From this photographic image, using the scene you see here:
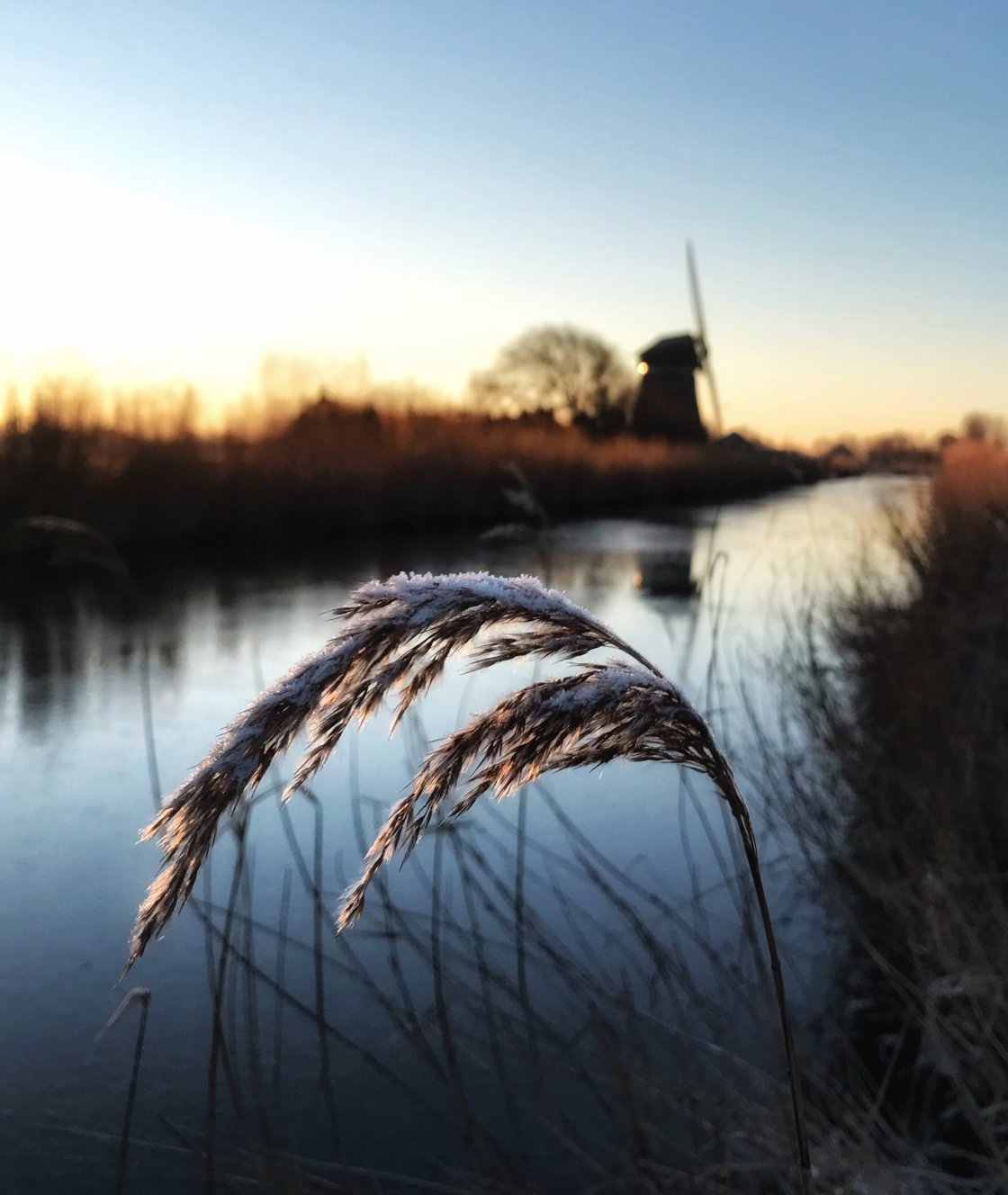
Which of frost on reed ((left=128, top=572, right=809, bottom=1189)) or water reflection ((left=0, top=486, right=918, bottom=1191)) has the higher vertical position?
frost on reed ((left=128, top=572, right=809, bottom=1189))

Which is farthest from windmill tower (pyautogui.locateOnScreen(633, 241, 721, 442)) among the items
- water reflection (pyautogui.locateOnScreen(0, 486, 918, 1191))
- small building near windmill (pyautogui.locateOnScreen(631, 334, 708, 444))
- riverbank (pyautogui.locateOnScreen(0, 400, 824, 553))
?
water reflection (pyautogui.locateOnScreen(0, 486, 918, 1191))

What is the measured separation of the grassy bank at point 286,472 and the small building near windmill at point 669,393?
11760 millimetres

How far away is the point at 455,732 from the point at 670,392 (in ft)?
102

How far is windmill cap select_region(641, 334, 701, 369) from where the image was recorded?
3155 cm

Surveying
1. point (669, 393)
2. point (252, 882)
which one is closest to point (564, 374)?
point (669, 393)

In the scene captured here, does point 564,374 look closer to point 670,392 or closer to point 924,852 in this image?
point 670,392

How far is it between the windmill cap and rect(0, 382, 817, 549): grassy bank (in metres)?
15.6

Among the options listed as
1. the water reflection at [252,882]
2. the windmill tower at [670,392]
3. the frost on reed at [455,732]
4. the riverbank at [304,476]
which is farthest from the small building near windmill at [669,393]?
the frost on reed at [455,732]

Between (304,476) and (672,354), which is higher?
(672,354)

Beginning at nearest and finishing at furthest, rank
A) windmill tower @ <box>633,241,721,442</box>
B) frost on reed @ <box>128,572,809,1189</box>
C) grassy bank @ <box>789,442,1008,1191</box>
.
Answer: frost on reed @ <box>128,572,809,1189</box>, grassy bank @ <box>789,442,1008,1191</box>, windmill tower @ <box>633,241,721,442</box>

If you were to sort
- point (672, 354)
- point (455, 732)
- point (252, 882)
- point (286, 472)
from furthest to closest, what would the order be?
point (672, 354) → point (286, 472) → point (252, 882) → point (455, 732)

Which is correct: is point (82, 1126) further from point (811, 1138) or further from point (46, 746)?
point (46, 746)

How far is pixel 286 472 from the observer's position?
36.6ft

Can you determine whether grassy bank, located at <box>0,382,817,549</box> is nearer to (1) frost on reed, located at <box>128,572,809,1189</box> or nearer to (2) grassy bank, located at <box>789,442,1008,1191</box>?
(2) grassy bank, located at <box>789,442,1008,1191</box>
